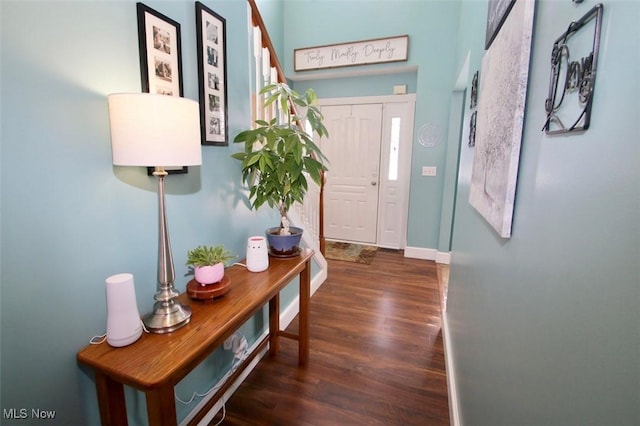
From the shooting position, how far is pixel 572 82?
0.61m

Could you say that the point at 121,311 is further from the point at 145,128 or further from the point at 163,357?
the point at 145,128

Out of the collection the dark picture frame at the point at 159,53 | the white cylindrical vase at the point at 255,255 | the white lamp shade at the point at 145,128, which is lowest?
the white cylindrical vase at the point at 255,255

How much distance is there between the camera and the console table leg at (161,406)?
0.84m

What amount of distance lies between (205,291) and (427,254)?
331 centimetres

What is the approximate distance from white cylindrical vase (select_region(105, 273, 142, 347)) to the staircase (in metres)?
1.27

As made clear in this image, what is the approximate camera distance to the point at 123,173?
1.07 meters

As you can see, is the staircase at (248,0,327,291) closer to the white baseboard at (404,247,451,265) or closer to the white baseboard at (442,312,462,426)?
the white baseboard at (442,312,462,426)

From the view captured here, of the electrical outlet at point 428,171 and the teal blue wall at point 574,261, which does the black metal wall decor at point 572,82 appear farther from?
the electrical outlet at point 428,171

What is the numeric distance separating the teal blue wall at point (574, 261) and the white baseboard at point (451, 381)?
1.91 ft

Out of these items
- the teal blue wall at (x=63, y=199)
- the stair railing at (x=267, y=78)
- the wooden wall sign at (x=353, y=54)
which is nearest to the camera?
the teal blue wall at (x=63, y=199)

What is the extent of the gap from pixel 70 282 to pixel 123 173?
0.39m

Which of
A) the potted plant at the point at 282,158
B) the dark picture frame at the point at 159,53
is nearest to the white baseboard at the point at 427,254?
the potted plant at the point at 282,158

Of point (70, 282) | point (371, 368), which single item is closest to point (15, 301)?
point (70, 282)

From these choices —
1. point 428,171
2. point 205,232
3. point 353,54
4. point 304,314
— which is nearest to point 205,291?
point 205,232
